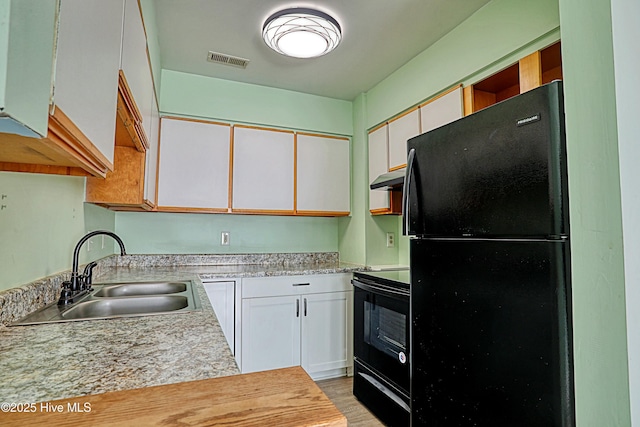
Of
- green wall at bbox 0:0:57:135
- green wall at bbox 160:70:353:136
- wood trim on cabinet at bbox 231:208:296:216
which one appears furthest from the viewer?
wood trim on cabinet at bbox 231:208:296:216

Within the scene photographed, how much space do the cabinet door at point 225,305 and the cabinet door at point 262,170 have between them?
701 mm

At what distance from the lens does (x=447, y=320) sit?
1.37 metres

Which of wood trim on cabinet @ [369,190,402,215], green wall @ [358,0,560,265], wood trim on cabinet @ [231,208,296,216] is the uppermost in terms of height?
green wall @ [358,0,560,265]

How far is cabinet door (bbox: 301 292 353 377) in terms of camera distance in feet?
9.06

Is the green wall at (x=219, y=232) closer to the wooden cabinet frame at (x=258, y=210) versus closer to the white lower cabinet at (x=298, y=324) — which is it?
the wooden cabinet frame at (x=258, y=210)

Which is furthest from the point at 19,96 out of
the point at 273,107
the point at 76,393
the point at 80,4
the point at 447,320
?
the point at 273,107

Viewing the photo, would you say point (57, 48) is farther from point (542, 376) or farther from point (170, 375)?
point (542, 376)

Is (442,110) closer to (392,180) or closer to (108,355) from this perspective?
(392,180)

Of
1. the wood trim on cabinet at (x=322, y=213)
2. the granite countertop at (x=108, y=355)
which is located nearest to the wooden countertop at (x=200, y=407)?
the granite countertop at (x=108, y=355)

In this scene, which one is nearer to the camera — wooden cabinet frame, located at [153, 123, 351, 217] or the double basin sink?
the double basin sink

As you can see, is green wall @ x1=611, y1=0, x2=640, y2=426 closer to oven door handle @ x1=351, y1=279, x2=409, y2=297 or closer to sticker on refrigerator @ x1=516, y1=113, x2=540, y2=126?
sticker on refrigerator @ x1=516, y1=113, x2=540, y2=126

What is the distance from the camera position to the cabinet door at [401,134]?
8.42ft

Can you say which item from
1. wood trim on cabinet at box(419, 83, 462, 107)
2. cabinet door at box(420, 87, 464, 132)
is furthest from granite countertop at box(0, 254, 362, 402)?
wood trim on cabinet at box(419, 83, 462, 107)

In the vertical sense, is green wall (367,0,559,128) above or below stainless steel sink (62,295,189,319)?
above
